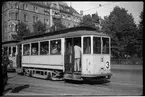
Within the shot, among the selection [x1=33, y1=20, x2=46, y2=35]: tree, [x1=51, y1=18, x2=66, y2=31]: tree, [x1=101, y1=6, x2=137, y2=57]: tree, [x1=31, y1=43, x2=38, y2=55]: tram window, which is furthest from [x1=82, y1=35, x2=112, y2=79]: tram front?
[x1=51, y1=18, x2=66, y2=31]: tree

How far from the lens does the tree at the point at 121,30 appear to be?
24.4 meters

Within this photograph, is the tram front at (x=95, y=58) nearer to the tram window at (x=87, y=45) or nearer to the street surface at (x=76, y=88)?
the tram window at (x=87, y=45)

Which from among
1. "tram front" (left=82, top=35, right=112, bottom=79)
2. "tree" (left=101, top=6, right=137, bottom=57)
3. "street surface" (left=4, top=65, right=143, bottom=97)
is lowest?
"street surface" (left=4, top=65, right=143, bottom=97)

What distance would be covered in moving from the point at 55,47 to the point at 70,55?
136cm

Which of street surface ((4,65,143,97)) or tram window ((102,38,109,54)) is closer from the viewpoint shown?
street surface ((4,65,143,97))

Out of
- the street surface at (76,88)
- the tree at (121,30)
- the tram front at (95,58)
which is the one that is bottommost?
the street surface at (76,88)

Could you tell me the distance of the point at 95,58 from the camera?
1094 centimetres

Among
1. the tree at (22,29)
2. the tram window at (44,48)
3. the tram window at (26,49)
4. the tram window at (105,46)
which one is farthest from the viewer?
the tree at (22,29)

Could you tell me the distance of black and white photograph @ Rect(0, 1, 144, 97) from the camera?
404 inches

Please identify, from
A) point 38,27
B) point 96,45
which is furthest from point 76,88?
point 38,27

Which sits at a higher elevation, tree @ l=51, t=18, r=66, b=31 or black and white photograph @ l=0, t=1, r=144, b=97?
tree @ l=51, t=18, r=66, b=31

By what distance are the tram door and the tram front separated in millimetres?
1051

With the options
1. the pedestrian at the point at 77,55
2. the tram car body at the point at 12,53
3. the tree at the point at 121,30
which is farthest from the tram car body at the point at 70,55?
the tree at the point at 121,30

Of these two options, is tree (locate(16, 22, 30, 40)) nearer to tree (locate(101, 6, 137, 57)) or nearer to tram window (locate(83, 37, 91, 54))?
tree (locate(101, 6, 137, 57))
